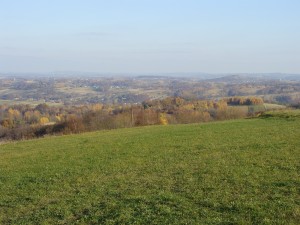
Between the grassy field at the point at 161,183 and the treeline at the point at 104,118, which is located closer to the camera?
the grassy field at the point at 161,183

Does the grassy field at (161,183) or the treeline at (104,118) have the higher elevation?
the grassy field at (161,183)

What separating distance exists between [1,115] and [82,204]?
3436 inches

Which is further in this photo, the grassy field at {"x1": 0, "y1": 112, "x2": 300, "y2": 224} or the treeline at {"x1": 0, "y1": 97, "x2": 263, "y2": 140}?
the treeline at {"x1": 0, "y1": 97, "x2": 263, "y2": 140}

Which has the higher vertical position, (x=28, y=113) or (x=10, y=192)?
(x=10, y=192)

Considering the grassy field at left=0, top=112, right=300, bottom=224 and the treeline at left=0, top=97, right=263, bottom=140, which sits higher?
the grassy field at left=0, top=112, right=300, bottom=224

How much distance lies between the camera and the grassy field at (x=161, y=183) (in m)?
10.5

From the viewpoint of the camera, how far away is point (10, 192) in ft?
47.2

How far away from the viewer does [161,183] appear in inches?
545

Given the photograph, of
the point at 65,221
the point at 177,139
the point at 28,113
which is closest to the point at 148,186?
the point at 65,221

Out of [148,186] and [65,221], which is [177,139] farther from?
[65,221]

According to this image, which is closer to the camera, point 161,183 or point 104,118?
point 161,183

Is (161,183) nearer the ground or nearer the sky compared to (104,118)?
nearer the sky

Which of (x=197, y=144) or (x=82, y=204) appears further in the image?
(x=197, y=144)

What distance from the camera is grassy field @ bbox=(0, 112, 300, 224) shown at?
10.5m
